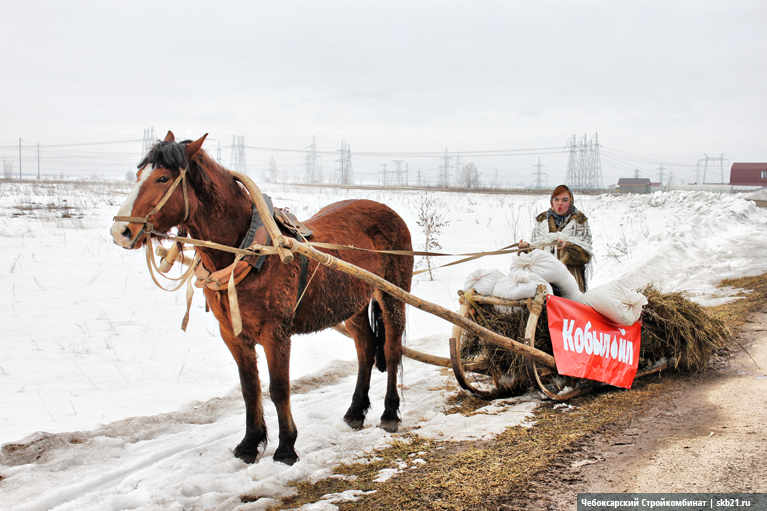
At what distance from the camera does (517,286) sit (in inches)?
172

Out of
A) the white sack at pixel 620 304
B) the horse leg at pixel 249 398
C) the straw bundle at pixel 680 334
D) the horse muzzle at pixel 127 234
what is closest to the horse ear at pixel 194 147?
the horse muzzle at pixel 127 234

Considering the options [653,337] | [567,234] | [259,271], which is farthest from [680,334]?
[259,271]

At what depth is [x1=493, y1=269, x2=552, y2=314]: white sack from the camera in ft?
14.1

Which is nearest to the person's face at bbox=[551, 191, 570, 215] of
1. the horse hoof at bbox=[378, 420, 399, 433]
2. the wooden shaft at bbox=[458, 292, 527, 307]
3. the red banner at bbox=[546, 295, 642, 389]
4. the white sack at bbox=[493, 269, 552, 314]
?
the white sack at bbox=[493, 269, 552, 314]

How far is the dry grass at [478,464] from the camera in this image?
8.95 ft

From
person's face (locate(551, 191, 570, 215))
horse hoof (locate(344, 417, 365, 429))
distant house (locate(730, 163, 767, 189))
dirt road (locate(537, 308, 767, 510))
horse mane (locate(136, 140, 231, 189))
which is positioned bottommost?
horse hoof (locate(344, 417, 365, 429))

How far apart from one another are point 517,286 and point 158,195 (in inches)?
118

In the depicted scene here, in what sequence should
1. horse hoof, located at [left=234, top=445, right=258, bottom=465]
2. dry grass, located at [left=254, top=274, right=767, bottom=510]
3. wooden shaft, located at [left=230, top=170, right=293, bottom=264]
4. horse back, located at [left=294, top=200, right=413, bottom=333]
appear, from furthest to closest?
horse back, located at [left=294, top=200, right=413, bottom=333] < horse hoof, located at [left=234, top=445, right=258, bottom=465] < wooden shaft, located at [left=230, top=170, right=293, bottom=264] < dry grass, located at [left=254, top=274, right=767, bottom=510]

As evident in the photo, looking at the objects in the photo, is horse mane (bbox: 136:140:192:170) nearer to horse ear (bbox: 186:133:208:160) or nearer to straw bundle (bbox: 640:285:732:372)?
horse ear (bbox: 186:133:208:160)

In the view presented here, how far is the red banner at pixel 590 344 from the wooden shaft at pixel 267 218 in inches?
92.9

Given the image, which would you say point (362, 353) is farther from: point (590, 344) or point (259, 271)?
point (590, 344)

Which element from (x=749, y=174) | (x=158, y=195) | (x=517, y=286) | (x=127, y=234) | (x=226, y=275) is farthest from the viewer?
(x=749, y=174)

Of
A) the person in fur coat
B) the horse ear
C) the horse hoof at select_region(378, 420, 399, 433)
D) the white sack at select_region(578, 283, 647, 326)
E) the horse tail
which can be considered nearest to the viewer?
the horse ear

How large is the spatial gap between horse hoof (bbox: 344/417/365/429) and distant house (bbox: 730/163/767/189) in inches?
2351
